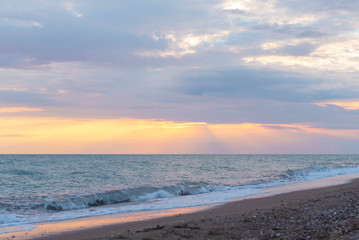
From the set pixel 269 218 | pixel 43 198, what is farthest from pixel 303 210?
pixel 43 198

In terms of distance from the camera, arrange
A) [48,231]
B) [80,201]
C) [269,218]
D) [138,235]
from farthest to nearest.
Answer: [80,201]
[48,231]
[269,218]
[138,235]

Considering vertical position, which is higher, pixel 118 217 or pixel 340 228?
pixel 340 228

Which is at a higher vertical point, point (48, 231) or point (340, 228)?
point (340, 228)

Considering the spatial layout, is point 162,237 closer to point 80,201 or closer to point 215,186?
point 80,201

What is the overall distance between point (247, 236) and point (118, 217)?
7.52 m

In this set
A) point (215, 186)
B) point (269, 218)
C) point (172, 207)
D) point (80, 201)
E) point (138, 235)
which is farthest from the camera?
point (215, 186)

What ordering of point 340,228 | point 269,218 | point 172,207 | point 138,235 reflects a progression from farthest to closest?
1. point 172,207
2. point 269,218
3. point 138,235
4. point 340,228

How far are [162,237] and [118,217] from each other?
615 cm

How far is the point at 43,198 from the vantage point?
68.6 ft

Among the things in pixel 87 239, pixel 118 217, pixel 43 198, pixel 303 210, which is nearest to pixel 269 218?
pixel 303 210

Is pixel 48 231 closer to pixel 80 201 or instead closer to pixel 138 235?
pixel 138 235

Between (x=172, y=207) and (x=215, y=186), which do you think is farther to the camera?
(x=215, y=186)

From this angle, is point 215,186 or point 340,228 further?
point 215,186

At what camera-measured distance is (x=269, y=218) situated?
35.4 ft
